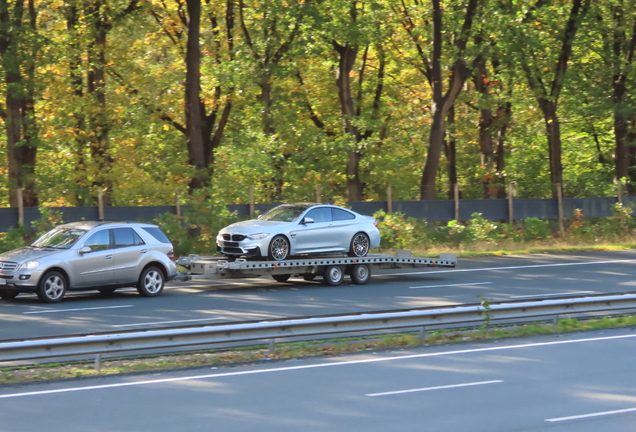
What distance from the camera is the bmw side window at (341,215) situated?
20156 millimetres

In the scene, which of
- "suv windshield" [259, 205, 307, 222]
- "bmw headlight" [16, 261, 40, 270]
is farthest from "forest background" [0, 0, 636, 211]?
"bmw headlight" [16, 261, 40, 270]

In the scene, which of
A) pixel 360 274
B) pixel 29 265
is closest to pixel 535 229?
pixel 360 274

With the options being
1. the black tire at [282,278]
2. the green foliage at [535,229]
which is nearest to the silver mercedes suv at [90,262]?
the black tire at [282,278]

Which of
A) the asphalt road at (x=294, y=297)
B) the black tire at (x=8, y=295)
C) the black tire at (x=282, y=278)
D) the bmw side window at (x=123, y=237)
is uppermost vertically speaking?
the bmw side window at (x=123, y=237)

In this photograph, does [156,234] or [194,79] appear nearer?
[156,234]

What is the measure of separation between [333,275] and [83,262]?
585 cm

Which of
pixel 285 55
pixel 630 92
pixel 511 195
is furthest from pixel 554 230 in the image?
pixel 285 55

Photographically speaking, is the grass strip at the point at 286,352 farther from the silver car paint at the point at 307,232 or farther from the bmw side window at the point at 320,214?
the bmw side window at the point at 320,214

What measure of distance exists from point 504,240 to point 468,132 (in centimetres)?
1402

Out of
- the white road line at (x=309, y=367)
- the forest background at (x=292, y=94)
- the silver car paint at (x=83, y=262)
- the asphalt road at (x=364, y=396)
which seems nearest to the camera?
the asphalt road at (x=364, y=396)

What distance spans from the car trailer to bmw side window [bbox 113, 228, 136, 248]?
3.99 feet

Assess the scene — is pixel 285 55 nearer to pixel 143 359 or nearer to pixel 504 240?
pixel 504 240

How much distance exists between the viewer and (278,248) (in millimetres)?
18750

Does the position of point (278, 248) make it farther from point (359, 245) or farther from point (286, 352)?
point (286, 352)
